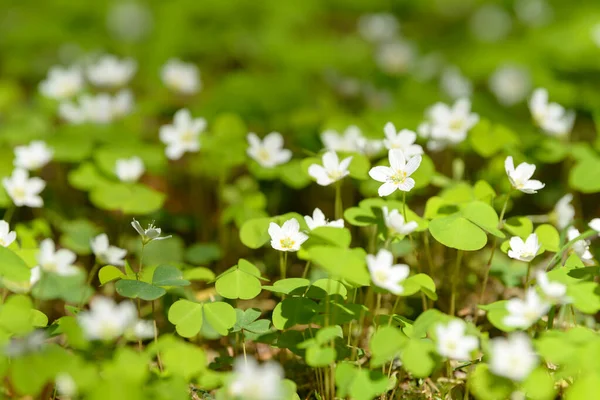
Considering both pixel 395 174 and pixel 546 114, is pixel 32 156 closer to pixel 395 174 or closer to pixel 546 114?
pixel 395 174

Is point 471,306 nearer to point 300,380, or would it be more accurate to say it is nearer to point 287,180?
point 300,380

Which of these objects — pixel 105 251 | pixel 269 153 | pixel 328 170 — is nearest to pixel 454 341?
pixel 328 170

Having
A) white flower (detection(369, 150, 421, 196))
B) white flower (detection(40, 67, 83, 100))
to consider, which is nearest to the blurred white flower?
white flower (detection(40, 67, 83, 100))

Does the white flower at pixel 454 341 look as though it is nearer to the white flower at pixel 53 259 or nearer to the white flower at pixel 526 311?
the white flower at pixel 526 311

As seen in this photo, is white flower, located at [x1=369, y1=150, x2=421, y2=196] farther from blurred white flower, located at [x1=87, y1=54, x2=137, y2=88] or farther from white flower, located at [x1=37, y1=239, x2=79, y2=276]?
blurred white flower, located at [x1=87, y1=54, x2=137, y2=88]

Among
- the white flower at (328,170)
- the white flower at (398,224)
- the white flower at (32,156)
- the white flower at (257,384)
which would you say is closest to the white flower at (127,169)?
the white flower at (32,156)

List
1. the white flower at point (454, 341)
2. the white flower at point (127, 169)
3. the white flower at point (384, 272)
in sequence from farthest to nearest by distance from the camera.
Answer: the white flower at point (127, 169) < the white flower at point (384, 272) < the white flower at point (454, 341)

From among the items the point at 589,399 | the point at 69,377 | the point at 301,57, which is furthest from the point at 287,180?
the point at 301,57
